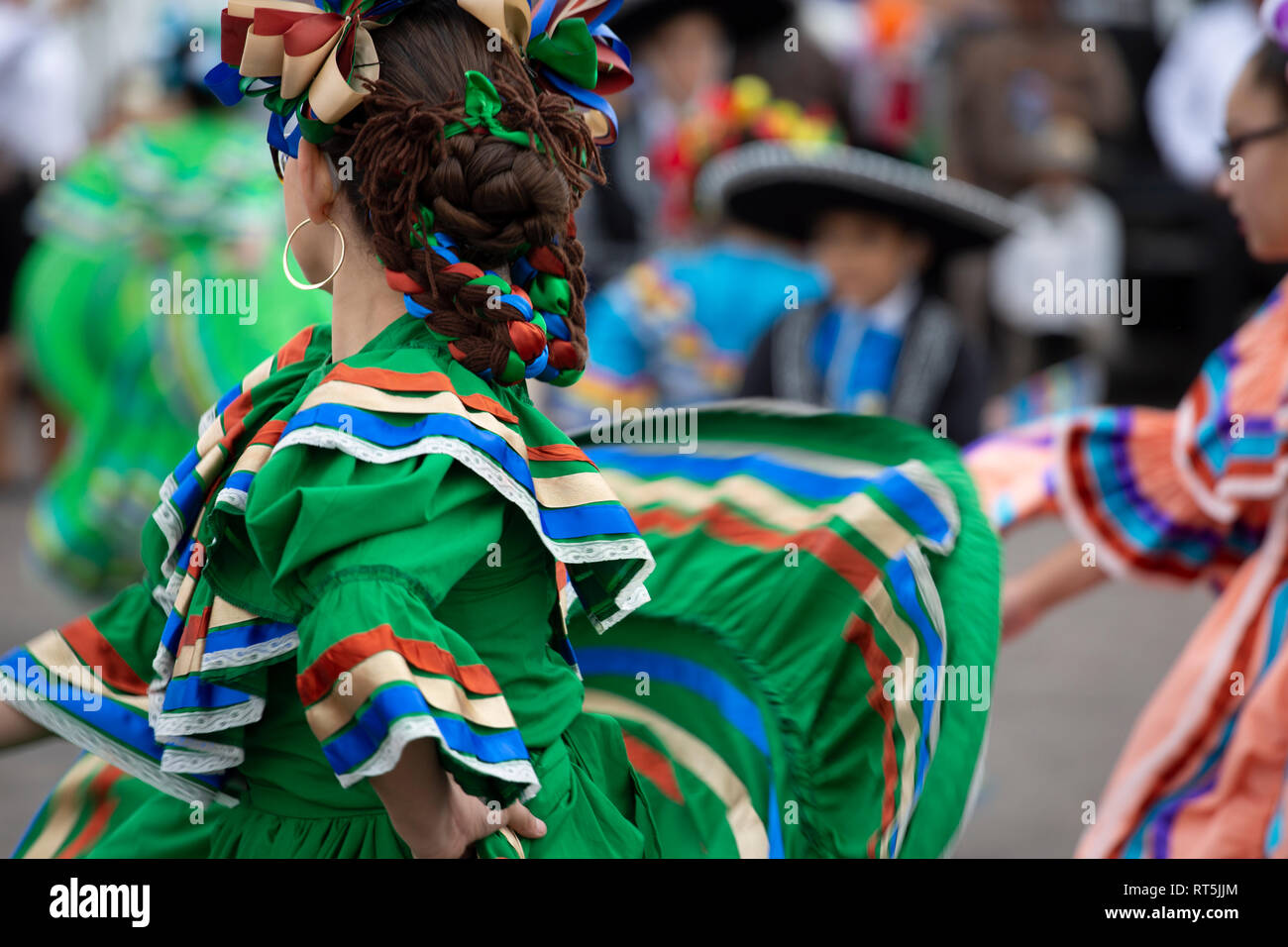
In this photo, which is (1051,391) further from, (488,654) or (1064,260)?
(488,654)

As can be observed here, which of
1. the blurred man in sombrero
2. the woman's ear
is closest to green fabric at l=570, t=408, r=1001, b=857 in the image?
the woman's ear

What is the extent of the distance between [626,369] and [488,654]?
12.6 ft

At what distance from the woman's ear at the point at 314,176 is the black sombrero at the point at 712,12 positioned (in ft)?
15.6

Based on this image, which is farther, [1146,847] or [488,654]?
[1146,847]

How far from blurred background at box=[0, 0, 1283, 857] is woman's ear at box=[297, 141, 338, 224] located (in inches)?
70.6

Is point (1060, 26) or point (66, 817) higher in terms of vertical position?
point (1060, 26)

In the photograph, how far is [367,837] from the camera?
1.62 metres

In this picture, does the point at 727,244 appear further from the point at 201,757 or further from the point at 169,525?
the point at 201,757

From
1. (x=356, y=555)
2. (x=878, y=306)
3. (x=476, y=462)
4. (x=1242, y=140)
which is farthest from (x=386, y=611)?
(x=878, y=306)

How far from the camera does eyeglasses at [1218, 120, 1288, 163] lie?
107 inches

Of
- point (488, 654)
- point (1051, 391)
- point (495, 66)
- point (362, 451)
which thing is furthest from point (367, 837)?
point (1051, 391)

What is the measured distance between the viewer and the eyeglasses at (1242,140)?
2709 mm

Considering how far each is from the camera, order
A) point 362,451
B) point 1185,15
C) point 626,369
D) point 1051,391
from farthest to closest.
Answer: point 1185,15 → point 1051,391 → point 626,369 → point 362,451

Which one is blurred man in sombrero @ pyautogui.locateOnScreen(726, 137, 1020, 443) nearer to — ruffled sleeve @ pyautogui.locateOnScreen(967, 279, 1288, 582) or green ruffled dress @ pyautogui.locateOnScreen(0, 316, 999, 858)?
ruffled sleeve @ pyautogui.locateOnScreen(967, 279, 1288, 582)
